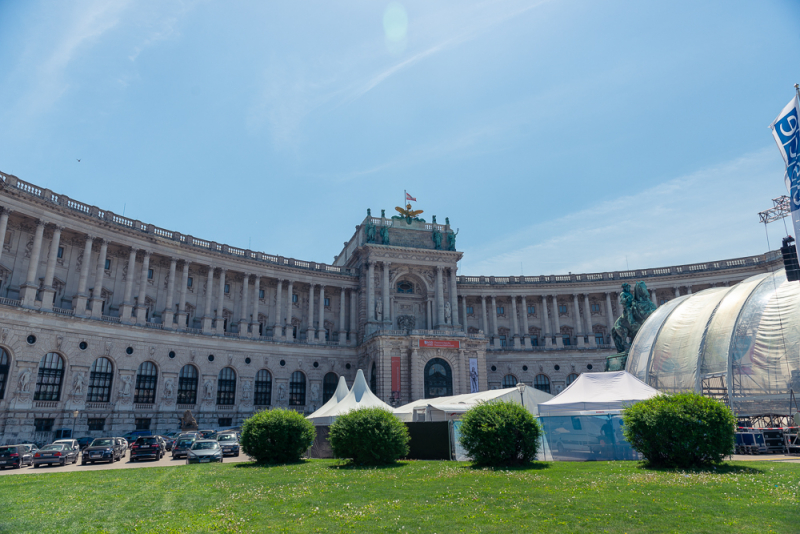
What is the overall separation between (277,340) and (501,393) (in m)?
37.0

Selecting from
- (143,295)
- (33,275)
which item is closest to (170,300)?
(143,295)

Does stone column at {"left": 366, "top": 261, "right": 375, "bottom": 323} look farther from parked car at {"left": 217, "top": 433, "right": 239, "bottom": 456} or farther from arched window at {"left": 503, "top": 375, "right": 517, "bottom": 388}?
parked car at {"left": 217, "top": 433, "right": 239, "bottom": 456}

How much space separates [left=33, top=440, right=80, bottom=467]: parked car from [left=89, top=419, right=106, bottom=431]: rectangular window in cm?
1682

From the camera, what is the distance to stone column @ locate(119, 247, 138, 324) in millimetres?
51062

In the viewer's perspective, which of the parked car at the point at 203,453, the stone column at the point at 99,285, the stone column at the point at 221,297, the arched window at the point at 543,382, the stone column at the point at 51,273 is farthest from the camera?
the arched window at the point at 543,382

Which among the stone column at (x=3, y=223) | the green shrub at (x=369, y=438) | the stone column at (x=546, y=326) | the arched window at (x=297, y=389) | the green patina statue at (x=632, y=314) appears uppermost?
the stone column at (x=3, y=223)

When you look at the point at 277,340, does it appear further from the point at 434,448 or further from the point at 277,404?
the point at 434,448

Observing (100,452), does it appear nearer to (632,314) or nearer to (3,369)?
(3,369)

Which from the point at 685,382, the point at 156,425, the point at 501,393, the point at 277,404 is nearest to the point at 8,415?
the point at 156,425

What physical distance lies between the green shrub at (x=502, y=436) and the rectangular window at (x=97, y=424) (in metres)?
38.8

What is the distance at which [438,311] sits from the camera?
2623 inches

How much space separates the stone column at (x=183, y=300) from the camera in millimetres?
55450

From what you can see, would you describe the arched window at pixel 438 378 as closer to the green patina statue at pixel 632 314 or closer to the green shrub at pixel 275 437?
the green patina statue at pixel 632 314

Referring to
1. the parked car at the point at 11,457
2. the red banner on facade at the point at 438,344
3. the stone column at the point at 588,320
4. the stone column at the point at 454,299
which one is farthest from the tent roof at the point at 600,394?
the stone column at the point at 588,320
